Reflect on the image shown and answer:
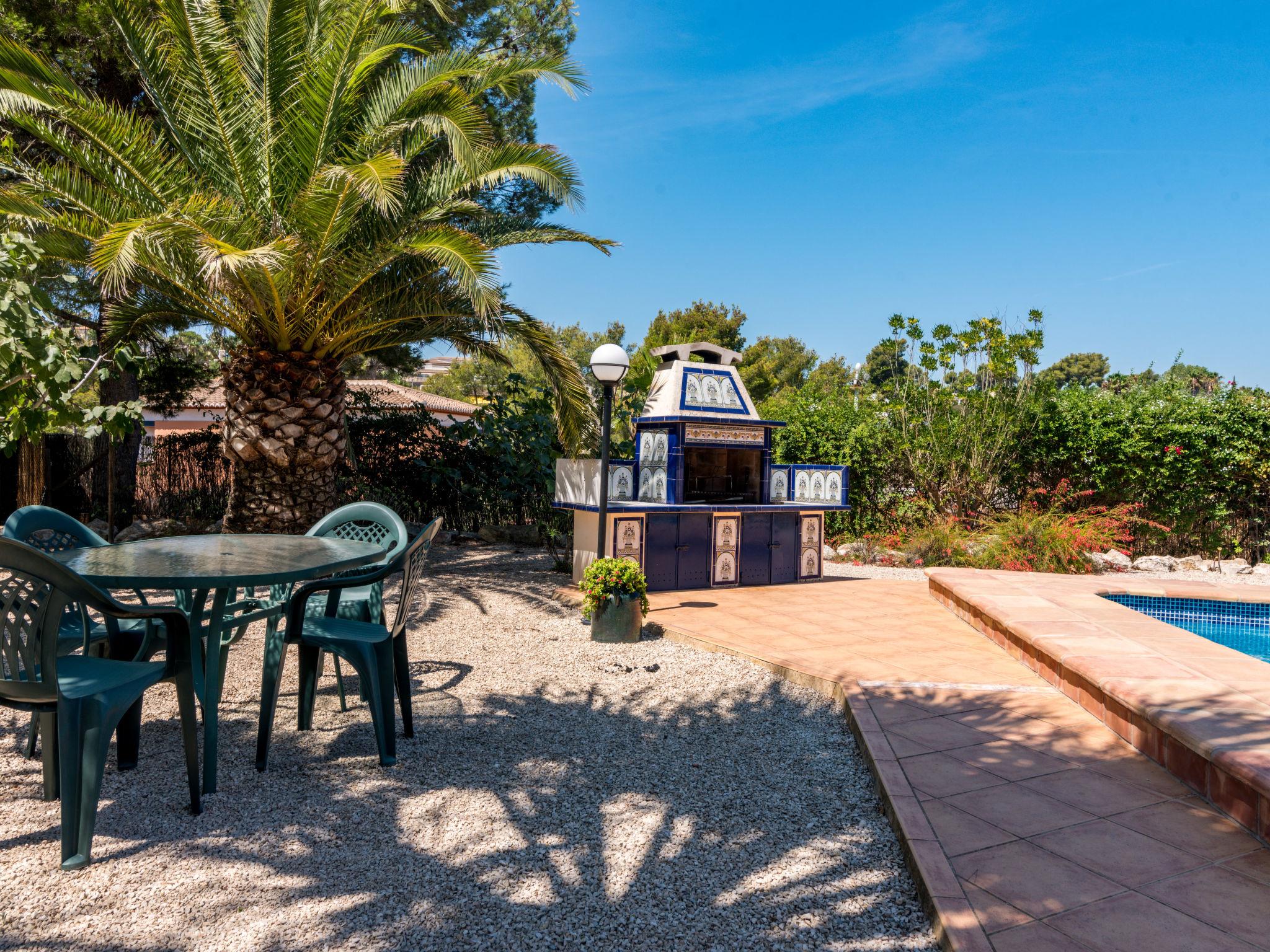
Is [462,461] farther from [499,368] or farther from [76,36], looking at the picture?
[499,368]

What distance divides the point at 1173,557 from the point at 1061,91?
8.17 meters

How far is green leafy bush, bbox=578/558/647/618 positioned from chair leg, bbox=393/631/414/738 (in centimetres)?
230

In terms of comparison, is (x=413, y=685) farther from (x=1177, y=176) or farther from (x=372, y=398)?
(x=1177, y=176)

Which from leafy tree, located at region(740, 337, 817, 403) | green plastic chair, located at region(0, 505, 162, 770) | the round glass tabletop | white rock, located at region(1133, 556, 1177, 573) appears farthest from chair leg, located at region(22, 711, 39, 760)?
leafy tree, located at region(740, 337, 817, 403)

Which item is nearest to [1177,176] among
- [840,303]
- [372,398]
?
[840,303]

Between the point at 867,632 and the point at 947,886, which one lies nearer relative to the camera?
the point at 947,886

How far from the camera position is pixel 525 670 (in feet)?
17.0

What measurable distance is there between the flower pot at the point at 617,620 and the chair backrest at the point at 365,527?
2016mm

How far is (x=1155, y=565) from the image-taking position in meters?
10.6

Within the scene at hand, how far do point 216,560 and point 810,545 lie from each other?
6.76 meters

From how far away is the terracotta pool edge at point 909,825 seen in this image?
2170 millimetres

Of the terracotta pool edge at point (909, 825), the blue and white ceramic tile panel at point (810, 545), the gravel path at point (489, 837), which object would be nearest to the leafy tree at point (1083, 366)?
the blue and white ceramic tile panel at point (810, 545)

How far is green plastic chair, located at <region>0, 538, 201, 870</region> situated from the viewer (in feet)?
8.33

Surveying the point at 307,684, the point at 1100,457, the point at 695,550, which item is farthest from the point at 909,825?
the point at 1100,457
